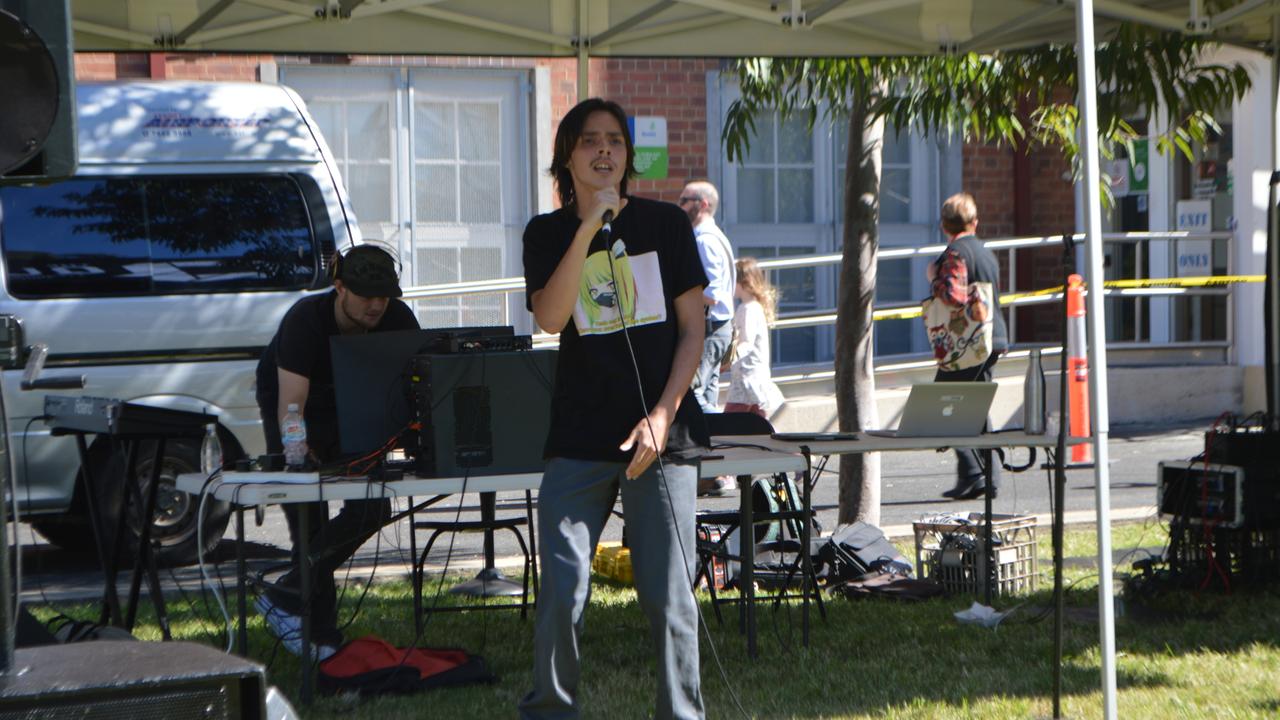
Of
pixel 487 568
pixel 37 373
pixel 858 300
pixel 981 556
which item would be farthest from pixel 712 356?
pixel 37 373

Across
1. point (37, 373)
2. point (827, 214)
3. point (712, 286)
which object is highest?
point (827, 214)

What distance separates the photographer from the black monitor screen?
5246mm

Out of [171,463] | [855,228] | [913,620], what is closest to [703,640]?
[913,620]

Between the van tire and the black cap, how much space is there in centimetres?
266

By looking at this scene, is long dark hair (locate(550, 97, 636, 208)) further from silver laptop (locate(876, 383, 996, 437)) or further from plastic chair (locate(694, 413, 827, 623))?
silver laptop (locate(876, 383, 996, 437))

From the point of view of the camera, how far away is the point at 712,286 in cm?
830

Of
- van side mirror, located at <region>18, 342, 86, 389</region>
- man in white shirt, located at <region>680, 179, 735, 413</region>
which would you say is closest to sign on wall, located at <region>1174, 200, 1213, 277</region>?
man in white shirt, located at <region>680, 179, 735, 413</region>

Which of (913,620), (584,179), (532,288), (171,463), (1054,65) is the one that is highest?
(1054,65)

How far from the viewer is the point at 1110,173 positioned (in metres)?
15.1

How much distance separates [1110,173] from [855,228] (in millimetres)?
A: 8207

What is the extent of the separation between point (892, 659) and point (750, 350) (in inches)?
149

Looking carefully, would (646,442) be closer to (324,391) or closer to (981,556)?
(324,391)

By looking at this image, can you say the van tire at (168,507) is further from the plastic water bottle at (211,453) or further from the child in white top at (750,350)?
the child in white top at (750,350)

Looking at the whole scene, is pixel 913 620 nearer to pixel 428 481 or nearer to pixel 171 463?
pixel 428 481
